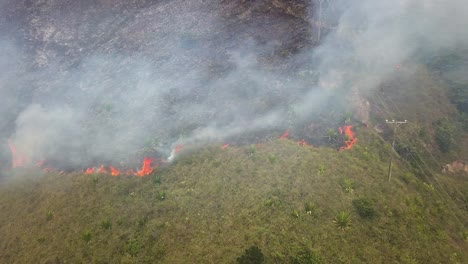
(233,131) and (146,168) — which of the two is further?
(233,131)

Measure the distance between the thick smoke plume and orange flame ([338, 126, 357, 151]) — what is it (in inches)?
99.3

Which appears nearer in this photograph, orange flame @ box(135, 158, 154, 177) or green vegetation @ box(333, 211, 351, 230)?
green vegetation @ box(333, 211, 351, 230)

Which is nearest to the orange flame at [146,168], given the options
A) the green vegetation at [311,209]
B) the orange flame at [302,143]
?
the orange flame at [302,143]

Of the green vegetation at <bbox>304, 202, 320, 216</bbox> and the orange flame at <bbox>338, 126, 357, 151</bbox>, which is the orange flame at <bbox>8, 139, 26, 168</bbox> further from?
the orange flame at <bbox>338, 126, 357, 151</bbox>

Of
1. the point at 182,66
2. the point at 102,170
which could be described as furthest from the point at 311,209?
the point at 182,66

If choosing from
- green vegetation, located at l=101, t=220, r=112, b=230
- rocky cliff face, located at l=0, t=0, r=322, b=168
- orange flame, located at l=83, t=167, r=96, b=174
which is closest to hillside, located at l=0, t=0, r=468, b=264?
rocky cliff face, located at l=0, t=0, r=322, b=168

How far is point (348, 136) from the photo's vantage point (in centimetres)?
3109

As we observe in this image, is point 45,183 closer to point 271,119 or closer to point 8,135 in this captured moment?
point 8,135

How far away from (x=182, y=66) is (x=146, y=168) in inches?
577

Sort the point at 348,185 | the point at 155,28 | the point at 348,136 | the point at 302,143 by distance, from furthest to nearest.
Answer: the point at 155,28 < the point at 302,143 < the point at 348,136 < the point at 348,185

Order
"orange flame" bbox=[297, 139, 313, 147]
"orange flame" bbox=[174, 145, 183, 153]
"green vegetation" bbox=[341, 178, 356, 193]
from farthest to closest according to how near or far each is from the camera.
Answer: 1. "orange flame" bbox=[174, 145, 183, 153]
2. "orange flame" bbox=[297, 139, 313, 147]
3. "green vegetation" bbox=[341, 178, 356, 193]

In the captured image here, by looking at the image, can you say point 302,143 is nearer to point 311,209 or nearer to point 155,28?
point 311,209

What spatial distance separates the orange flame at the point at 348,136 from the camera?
30.5 meters

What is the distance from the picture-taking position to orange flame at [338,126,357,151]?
3050 cm
